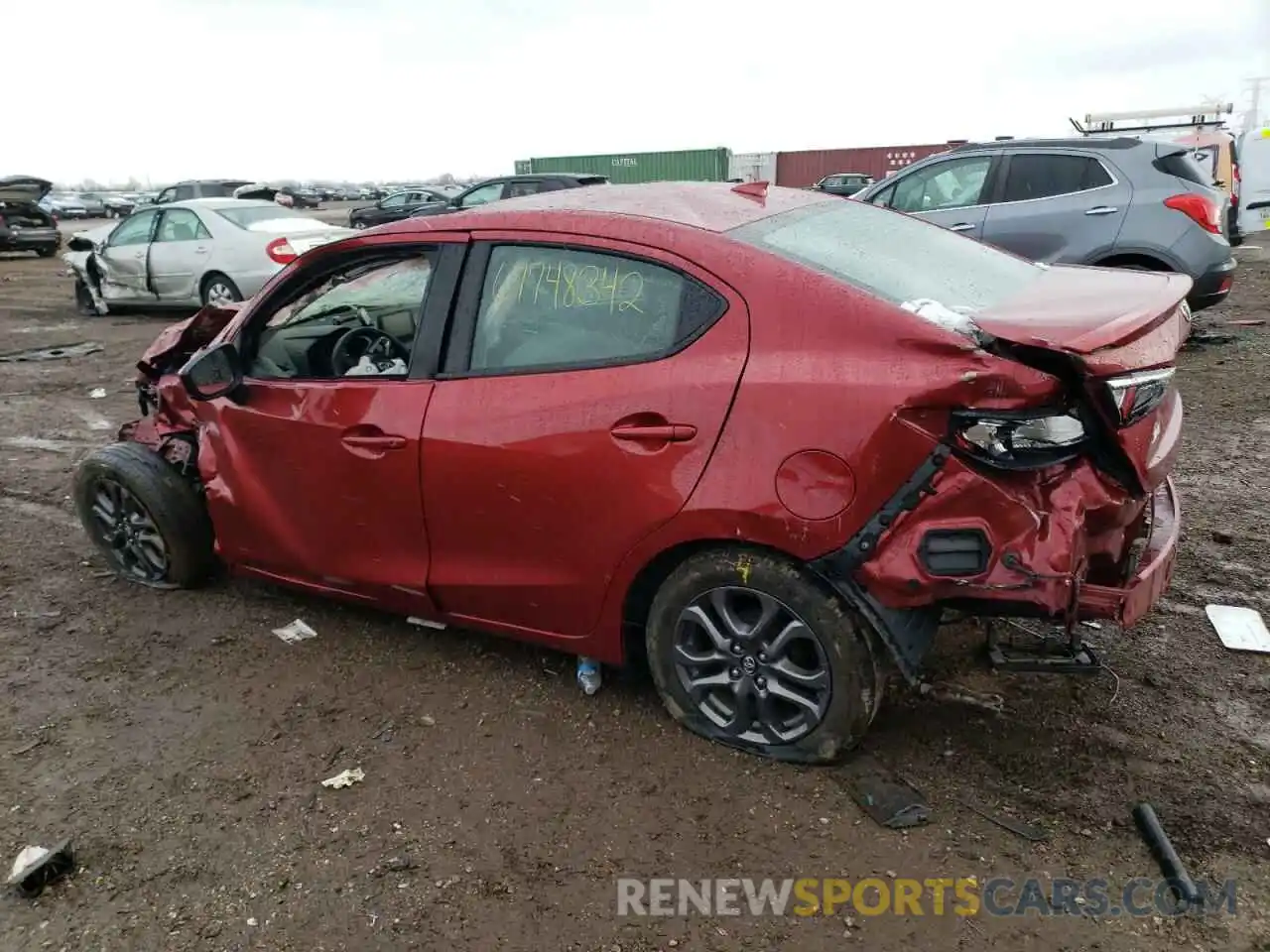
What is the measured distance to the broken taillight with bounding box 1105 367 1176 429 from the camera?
7.43ft

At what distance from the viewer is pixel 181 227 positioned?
1096cm

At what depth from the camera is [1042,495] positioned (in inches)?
91.0

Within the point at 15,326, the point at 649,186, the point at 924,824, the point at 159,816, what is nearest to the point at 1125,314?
the point at 924,824

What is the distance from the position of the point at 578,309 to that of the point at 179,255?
9.93m

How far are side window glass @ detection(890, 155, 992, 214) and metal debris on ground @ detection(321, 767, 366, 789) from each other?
6.82 meters

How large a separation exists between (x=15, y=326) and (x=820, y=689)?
12742mm

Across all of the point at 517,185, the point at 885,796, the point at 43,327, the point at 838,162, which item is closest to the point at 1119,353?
the point at 885,796

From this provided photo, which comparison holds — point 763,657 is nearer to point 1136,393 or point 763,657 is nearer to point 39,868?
point 1136,393

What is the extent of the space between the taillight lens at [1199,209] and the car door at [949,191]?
1.44 meters

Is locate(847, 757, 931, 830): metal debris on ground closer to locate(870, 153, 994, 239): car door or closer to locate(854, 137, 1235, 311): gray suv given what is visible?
locate(854, 137, 1235, 311): gray suv

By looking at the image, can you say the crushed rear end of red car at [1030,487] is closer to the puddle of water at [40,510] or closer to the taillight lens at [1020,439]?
the taillight lens at [1020,439]

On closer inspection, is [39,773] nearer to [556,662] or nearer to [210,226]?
[556,662]

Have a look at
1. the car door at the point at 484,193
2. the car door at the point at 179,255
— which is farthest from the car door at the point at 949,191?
the car door at the point at 484,193

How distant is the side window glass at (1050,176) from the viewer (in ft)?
24.4
